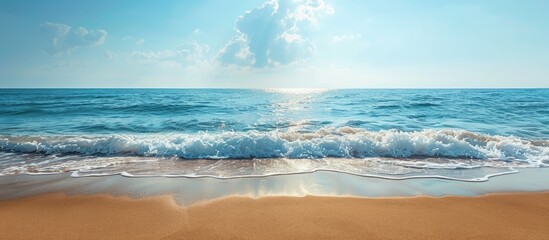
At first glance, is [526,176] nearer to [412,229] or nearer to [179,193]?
[412,229]

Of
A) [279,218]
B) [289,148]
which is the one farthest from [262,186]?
[289,148]

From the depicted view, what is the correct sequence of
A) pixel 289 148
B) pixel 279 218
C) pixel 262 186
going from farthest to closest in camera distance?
pixel 289 148, pixel 262 186, pixel 279 218

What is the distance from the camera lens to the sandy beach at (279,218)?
132 inches

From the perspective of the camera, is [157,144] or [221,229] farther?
[157,144]

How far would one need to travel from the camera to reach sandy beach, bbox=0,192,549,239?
11.0ft

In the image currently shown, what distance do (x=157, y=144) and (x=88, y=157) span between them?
189cm

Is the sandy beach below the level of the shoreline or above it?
above

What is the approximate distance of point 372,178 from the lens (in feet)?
19.2

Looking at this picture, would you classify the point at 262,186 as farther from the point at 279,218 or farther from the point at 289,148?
the point at 289,148

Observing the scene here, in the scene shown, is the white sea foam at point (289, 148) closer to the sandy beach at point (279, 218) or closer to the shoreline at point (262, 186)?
the shoreline at point (262, 186)

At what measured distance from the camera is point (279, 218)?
12.2ft

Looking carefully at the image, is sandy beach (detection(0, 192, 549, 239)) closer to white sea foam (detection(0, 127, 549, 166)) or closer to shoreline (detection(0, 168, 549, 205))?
shoreline (detection(0, 168, 549, 205))

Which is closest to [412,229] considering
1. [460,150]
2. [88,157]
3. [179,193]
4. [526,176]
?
[179,193]

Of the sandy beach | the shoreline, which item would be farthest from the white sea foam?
the sandy beach
